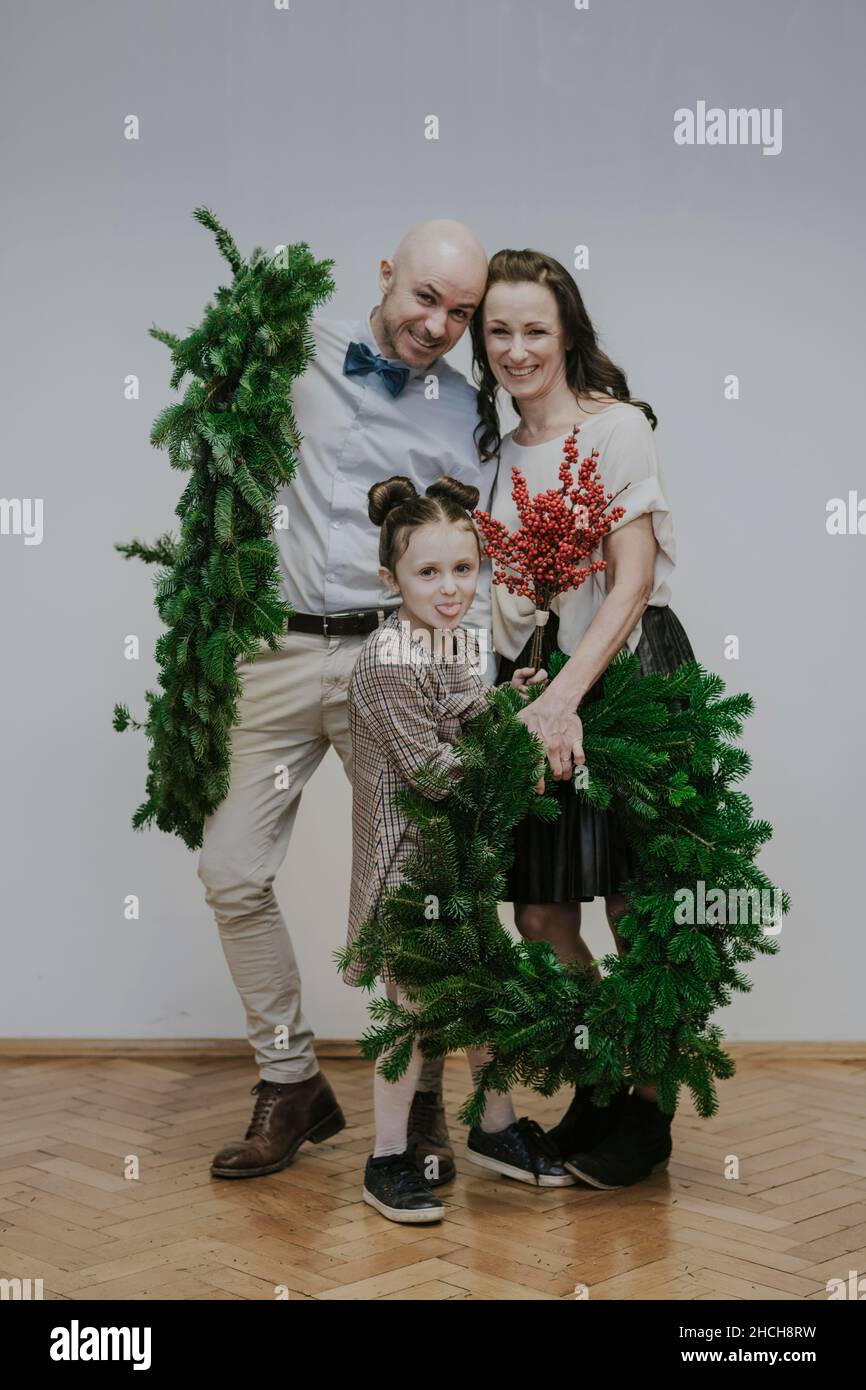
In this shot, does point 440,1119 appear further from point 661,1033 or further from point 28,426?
point 28,426

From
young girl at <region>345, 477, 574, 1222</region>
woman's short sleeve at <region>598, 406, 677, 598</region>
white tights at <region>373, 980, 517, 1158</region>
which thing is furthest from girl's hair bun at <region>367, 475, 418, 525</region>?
white tights at <region>373, 980, 517, 1158</region>

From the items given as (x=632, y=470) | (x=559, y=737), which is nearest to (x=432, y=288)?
(x=632, y=470)

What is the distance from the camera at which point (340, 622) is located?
8.90 ft

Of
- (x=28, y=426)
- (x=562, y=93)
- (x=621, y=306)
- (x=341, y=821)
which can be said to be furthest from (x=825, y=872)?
(x=28, y=426)

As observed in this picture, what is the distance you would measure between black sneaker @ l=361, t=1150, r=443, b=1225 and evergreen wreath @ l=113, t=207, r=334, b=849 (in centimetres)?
71

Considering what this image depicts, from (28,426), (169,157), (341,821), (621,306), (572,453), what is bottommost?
(341,821)

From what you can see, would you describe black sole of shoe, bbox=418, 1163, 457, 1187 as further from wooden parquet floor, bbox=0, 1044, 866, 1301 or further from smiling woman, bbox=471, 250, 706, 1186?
smiling woman, bbox=471, 250, 706, 1186

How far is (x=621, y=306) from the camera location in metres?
3.57

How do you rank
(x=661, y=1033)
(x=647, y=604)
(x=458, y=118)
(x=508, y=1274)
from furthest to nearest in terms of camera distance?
(x=458, y=118) < (x=647, y=604) < (x=661, y=1033) < (x=508, y=1274)

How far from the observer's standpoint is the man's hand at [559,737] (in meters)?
2.48

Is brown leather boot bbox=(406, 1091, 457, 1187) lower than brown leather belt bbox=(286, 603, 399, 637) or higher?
lower

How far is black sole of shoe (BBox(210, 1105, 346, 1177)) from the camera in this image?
2.74 metres

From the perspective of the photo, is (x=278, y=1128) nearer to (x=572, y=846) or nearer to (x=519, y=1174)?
(x=519, y=1174)

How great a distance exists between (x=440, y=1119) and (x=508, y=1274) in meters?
0.58
